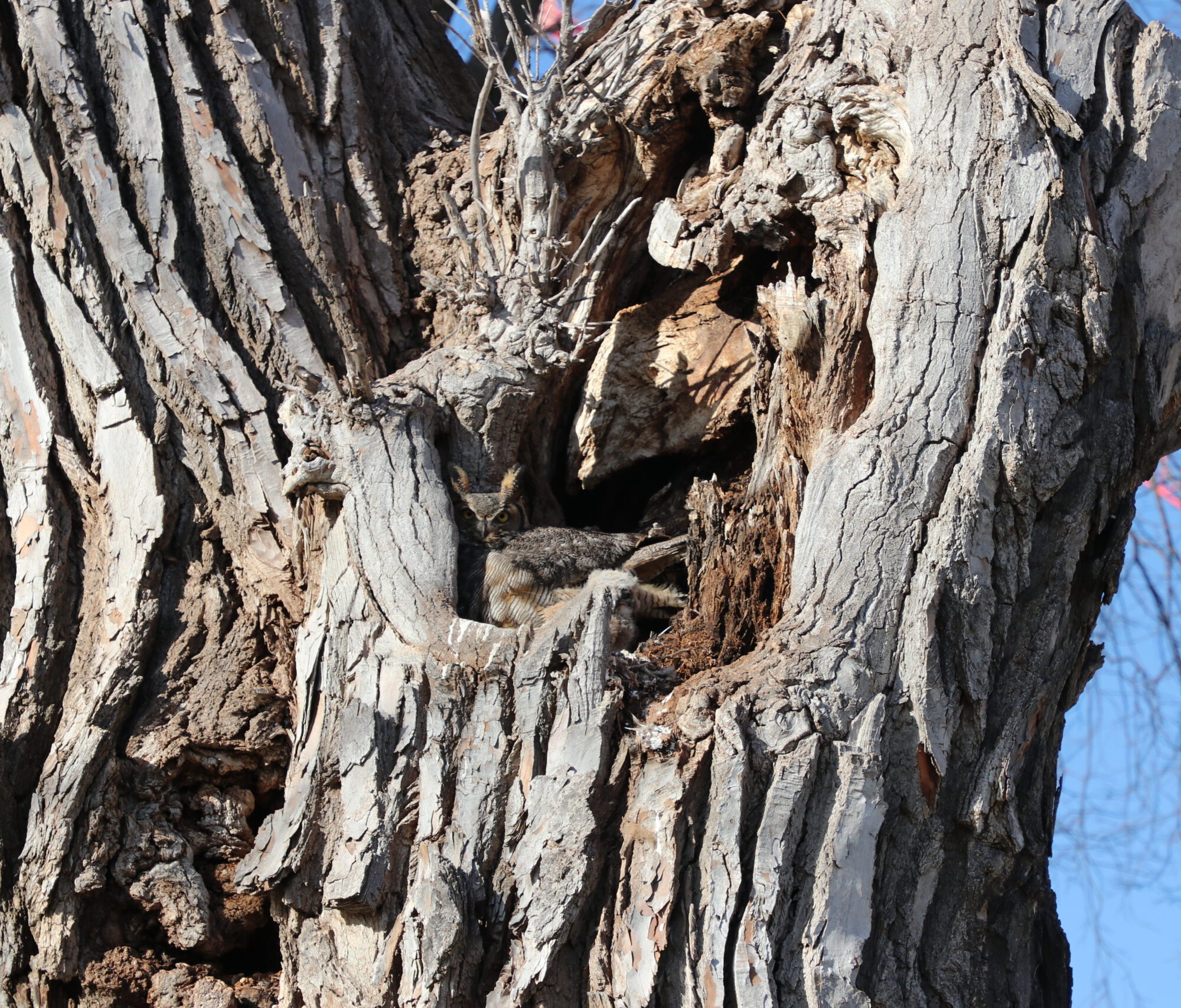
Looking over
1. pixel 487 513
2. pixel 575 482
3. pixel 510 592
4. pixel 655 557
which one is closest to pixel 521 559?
pixel 510 592

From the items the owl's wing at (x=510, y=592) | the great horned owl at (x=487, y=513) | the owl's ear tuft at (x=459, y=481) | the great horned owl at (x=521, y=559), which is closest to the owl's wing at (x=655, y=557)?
the great horned owl at (x=521, y=559)

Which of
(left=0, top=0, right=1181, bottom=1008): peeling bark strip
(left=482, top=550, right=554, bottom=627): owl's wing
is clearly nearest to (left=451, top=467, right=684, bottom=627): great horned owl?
(left=482, top=550, right=554, bottom=627): owl's wing

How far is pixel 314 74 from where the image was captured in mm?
3695

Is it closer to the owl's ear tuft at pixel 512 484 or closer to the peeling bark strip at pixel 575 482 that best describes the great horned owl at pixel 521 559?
the owl's ear tuft at pixel 512 484

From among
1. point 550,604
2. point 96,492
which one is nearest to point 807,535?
point 550,604

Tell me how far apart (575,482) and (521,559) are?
710 millimetres

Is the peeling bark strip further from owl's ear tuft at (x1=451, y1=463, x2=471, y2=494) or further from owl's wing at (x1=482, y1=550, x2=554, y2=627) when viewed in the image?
owl's wing at (x1=482, y1=550, x2=554, y2=627)

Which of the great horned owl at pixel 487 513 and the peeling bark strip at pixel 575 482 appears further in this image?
the great horned owl at pixel 487 513

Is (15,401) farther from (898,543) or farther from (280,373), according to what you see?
(898,543)

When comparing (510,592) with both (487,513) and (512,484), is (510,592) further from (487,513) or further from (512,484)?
(512,484)

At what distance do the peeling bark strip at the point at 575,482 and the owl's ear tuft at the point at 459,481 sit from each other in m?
0.04

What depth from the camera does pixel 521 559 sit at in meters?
3.21

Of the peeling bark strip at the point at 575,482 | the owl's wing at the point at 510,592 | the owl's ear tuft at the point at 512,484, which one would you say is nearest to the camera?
the peeling bark strip at the point at 575,482

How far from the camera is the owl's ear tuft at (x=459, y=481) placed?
3.33 metres
